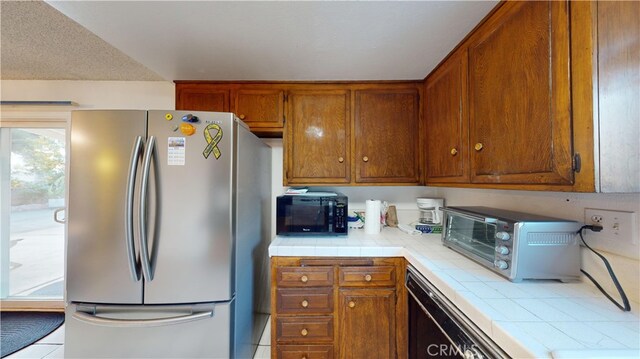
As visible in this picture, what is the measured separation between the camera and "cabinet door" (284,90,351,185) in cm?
174

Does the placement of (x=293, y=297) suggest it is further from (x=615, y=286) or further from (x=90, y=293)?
(x=615, y=286)

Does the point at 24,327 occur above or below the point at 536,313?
below

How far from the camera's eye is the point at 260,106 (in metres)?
1.74

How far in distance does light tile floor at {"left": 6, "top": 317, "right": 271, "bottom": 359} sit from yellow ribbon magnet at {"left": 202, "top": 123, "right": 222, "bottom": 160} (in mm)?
1477

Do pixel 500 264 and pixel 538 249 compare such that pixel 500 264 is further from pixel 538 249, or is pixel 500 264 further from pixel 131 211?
pixel 131 211

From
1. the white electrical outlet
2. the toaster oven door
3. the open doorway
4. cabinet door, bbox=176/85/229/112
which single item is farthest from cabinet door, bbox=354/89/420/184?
the open doorway

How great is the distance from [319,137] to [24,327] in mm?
2936

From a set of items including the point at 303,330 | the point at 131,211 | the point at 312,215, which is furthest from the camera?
the point at 312,215

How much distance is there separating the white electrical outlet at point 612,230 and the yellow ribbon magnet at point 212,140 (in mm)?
1662

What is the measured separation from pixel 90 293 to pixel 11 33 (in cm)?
173

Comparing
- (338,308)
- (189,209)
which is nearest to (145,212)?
(189,209)

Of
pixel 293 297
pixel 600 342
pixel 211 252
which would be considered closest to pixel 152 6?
pixel 211 252

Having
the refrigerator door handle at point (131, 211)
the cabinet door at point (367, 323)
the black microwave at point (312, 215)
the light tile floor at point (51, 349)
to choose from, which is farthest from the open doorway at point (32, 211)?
the cabinet door at point (367, 323)

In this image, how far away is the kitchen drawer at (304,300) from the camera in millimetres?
1325
